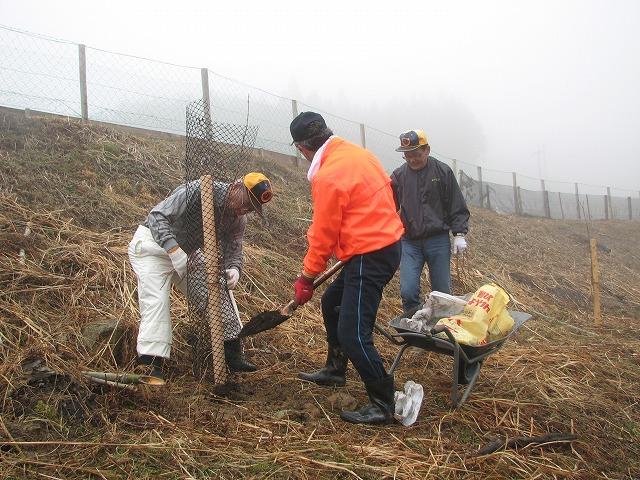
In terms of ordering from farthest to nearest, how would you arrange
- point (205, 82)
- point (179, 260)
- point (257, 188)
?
point (205, 82) → point (179, 260) → point (257, 188)

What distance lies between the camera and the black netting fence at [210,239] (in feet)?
10.9

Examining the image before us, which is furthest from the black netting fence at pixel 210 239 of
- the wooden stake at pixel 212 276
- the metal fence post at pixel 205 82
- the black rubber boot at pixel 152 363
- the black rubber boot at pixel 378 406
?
the metal fence post at pixel 205 82

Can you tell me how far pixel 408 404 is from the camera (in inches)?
121

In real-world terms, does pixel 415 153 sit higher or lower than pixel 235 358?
higher

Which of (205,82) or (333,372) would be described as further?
(205,82)

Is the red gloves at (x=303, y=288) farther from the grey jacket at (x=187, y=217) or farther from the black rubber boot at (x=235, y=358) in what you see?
the black rubber boot at (x=235, y=358)

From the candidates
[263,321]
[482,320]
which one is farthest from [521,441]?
[263,321]

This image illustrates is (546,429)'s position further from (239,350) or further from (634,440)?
(239,350)

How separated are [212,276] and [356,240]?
977 mm

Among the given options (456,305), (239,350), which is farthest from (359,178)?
(239,350)

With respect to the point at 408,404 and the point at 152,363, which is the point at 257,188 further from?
the point at 408,404

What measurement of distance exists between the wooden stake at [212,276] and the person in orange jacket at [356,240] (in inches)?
22.8

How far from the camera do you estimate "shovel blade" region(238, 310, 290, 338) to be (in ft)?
11.2

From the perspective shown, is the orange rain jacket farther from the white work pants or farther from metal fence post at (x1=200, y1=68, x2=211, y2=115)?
metal fence post at (x1=200, y1=68, x2=211, y2=115)
